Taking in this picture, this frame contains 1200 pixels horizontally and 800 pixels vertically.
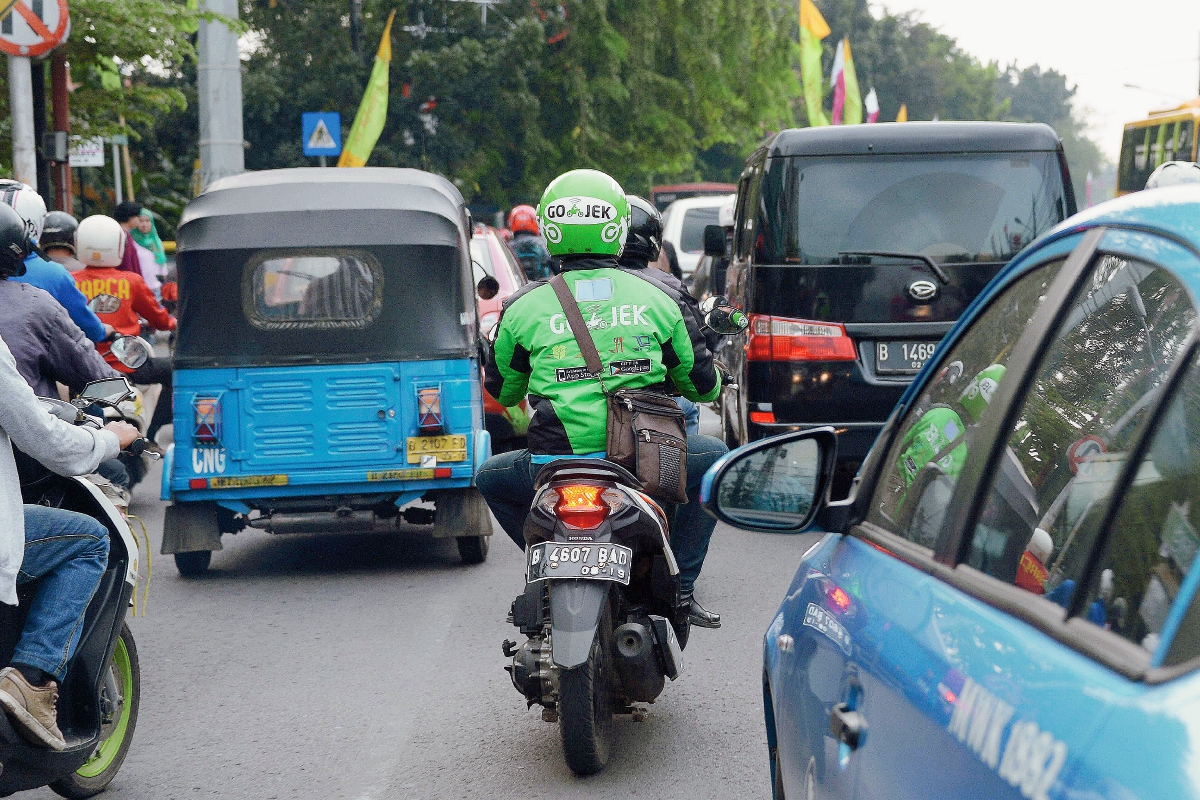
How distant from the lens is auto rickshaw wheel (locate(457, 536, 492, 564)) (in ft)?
27.1

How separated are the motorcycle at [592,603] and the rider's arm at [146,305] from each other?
6.06 metres

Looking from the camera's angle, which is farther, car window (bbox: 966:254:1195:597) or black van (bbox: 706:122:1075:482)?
black van (bbox: 706:122:1075:482)

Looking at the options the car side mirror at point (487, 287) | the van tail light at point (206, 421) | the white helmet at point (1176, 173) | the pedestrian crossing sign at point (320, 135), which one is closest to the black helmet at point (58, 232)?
the van tail light at point (206, 421)

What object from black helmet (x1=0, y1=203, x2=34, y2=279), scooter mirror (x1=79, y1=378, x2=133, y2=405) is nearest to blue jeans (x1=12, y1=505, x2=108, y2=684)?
scooter mirror (x1=79, y1=378, x2=133, y2=405)

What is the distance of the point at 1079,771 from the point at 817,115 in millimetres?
30329

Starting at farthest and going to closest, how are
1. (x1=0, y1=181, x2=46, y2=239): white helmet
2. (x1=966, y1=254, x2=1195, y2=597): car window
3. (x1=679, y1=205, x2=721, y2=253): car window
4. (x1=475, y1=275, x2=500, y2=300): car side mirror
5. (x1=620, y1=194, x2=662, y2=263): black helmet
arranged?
(x1=679, y1=205, x2=721, y2=253): car window
(x1=475, y1=275, x2=500, y2=300): car side mirror
(x1=620, y1=194, x2=662, y2=263): black helmet
(x1=0, y1=181, x2=46, y2=239): white helmet
(x1=966, y1=254, x2=1195, y2=597): car window

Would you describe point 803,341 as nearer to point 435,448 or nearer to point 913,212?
point 913,212

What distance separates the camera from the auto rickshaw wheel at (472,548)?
8273mm

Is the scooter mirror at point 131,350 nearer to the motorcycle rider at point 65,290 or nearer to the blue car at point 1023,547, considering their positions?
the motorcycle rider at point 65,290

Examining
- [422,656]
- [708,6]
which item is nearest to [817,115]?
[708,6]

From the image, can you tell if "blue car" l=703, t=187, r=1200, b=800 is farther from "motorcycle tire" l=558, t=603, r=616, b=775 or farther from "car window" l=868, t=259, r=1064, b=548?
"motorcycle tire" l=558, t=603, r=616, b=775

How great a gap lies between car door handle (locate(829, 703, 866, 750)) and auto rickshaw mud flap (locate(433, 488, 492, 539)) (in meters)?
5.68

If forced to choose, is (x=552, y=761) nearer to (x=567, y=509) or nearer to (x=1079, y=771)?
(x=567, y=509)

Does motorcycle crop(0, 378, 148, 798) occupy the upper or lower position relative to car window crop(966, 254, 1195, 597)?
lower
